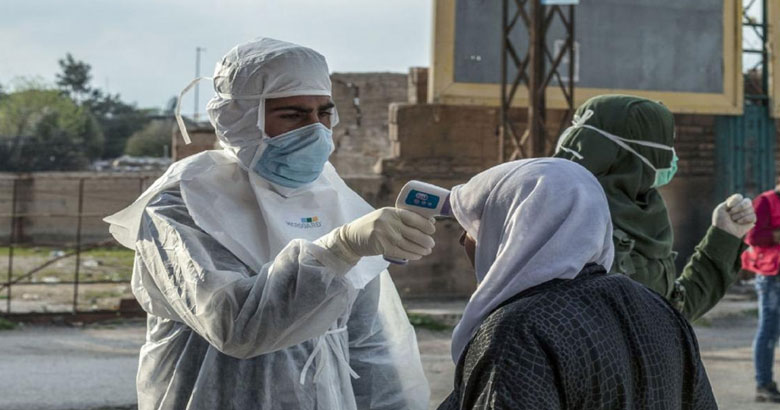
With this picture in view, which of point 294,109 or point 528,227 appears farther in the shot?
point 294,109

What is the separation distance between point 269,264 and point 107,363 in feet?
23.1

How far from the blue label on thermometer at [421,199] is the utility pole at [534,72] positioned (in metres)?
9.94

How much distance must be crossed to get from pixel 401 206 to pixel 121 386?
20.6 ft

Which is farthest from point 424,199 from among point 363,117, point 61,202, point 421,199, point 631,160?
point 61,202

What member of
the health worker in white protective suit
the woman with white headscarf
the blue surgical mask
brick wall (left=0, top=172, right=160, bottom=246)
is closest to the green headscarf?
the health worker in white protective suit

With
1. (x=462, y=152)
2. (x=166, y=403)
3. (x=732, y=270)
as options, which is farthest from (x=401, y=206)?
(x=462, y=152)

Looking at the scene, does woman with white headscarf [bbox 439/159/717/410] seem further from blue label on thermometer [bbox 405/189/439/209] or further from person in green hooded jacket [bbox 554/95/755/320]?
person in green hooded jacket [bbox 554/95/755/320]

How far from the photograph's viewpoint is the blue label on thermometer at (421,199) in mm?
2033

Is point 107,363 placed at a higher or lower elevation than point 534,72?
lower

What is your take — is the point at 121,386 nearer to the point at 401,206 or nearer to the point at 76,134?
the point at 401,206

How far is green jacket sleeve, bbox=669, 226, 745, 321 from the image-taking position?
333 cm

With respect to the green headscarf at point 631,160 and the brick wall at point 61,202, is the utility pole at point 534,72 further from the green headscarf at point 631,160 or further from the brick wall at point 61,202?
the brick wall at point 61,202

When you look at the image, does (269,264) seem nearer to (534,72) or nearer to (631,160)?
(631,160)

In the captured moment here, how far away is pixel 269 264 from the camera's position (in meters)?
2.30
